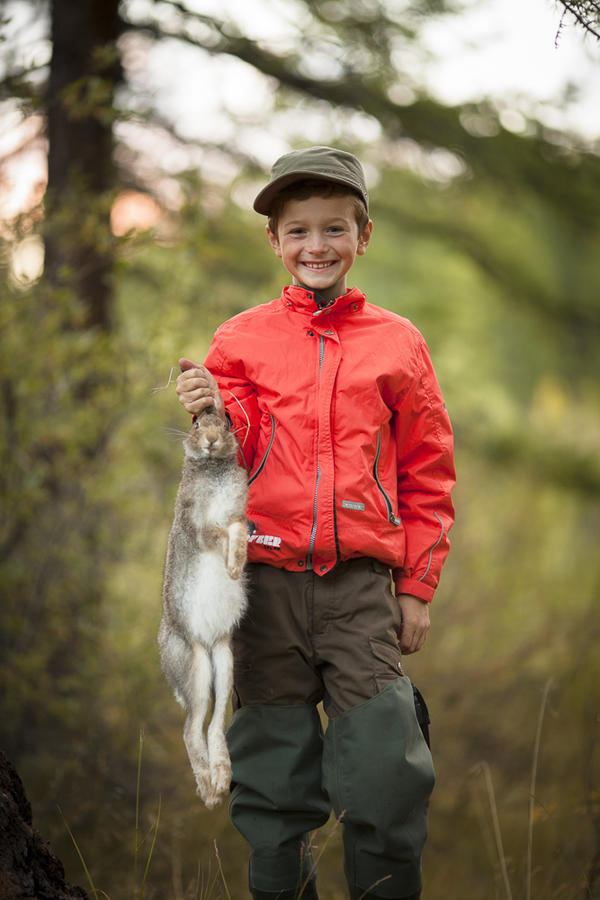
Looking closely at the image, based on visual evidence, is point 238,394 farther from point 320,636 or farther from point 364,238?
point 320,636

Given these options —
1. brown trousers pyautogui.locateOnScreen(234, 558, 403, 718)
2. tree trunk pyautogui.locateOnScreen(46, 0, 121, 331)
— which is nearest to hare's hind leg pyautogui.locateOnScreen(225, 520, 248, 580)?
brown trousers pyautogui.locateOnScreen(234, 558, 403, 718)

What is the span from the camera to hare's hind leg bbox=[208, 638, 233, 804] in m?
2.06

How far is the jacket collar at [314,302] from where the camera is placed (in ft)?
8.47

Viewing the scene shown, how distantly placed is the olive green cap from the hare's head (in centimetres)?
81

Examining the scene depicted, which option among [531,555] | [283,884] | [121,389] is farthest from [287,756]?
[531,555]

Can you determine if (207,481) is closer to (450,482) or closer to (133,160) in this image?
(450,482)

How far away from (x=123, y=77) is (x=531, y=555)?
5.86 m

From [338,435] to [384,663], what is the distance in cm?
72

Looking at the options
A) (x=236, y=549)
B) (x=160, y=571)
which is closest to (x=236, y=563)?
(x=236, y=549)

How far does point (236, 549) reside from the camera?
2.08 meters

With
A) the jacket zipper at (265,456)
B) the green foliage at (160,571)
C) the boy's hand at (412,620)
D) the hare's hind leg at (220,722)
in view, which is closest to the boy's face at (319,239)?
the jacket zipper at (265,456)

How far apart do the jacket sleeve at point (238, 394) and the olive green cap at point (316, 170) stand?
1.72 feet

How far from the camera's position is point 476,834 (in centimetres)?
495

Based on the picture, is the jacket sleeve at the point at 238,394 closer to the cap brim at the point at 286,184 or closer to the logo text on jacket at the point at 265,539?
the logo text on jacket at the point at 265,539
